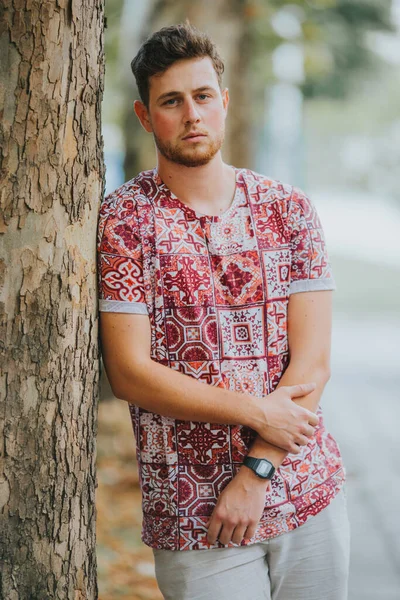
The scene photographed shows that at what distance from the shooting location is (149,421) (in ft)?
8.70

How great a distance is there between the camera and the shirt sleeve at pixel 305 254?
107 inches

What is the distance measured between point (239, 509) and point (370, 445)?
528cm

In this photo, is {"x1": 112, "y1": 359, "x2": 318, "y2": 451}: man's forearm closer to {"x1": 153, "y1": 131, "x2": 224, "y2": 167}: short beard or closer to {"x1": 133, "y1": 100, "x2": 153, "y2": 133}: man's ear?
{"x1": 153, "y1": 131, "x2": 224, "y2": 167}: short beard

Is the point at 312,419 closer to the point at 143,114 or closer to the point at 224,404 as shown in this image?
the point at 224,404

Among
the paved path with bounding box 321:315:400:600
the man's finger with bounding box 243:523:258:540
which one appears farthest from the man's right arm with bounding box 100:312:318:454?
the paved path with bounding box 321:315:400:600

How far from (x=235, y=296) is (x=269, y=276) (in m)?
0.13

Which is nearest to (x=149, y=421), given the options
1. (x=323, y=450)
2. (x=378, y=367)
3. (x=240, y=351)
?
(x=240, y=351)

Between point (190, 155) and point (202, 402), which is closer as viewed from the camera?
point (202, 402)

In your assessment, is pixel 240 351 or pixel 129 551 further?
pixel 129 551

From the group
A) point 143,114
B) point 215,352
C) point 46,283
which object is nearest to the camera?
point 46,283

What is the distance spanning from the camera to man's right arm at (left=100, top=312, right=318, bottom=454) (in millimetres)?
2506

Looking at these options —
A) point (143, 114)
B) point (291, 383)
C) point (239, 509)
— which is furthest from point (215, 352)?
point (143, 114)

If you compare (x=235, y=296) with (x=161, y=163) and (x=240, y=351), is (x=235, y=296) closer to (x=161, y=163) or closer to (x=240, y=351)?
(x=240, y=351)

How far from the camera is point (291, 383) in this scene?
265cm
